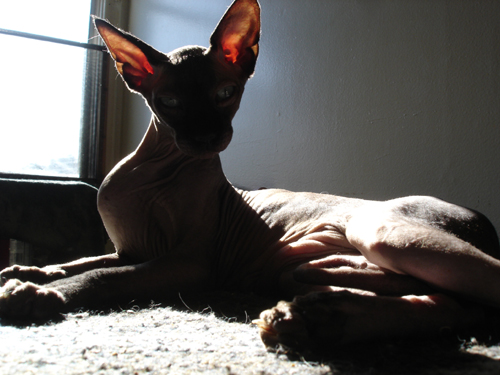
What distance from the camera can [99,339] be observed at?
3.95 feet

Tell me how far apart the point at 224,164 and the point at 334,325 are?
3.20 metres

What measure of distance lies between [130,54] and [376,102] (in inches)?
64.8

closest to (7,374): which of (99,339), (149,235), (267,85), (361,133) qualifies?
→ (99,339)

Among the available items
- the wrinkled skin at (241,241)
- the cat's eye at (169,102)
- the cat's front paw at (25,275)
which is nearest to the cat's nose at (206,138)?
the wrinkled skin at (241,241)

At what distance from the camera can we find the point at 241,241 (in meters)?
2.21

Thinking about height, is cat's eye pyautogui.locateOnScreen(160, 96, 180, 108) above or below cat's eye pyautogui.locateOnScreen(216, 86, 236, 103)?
below

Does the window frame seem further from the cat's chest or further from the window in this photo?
the cat's chest

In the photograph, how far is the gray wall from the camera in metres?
2.34

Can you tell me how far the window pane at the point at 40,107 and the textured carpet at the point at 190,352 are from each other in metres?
3.94

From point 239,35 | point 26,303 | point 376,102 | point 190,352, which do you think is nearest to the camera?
point 190,352

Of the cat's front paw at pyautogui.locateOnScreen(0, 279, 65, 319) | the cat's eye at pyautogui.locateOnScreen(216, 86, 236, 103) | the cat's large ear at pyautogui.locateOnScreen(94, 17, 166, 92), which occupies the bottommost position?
the cat's front paw at pyautogui.locateOnScreen(0, 279, 65, 319)

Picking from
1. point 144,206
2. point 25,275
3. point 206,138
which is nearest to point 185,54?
point 206,138

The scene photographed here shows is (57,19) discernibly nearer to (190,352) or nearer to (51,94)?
(51,94)

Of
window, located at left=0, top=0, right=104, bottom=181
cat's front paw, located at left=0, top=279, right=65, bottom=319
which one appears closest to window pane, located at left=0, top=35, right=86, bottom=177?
window, located at left=0, top=0, right=104, bottom=181
